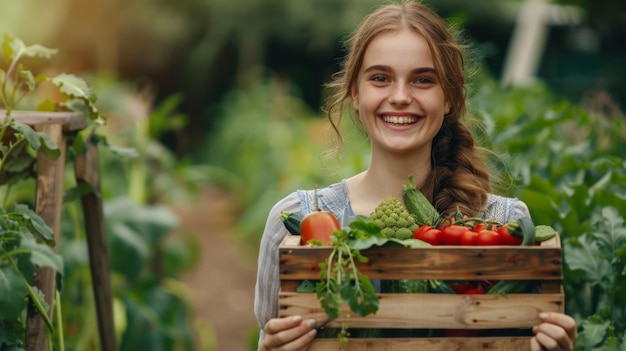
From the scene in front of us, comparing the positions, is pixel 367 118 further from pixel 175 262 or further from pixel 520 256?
pixel 175 262

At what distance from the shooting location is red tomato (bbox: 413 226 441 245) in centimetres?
252

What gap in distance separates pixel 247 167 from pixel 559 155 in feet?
24.0

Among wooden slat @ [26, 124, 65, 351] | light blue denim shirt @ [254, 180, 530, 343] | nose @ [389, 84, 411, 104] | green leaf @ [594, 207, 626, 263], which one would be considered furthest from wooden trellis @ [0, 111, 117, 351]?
green leaf @ [594, 207, 626, 263]

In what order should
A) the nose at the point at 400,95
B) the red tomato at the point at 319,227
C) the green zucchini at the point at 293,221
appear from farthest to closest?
1. the nose at the point at 400,95
2. the green zucchini at the point at 293,221
3. the red tomato at the point at 319,227

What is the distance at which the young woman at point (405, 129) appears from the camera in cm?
276

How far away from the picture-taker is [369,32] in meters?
2.85

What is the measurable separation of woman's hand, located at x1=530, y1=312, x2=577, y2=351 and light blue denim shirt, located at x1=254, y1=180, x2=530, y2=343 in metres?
0.53

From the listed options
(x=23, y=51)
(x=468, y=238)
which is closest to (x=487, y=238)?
(x=468, y=238)

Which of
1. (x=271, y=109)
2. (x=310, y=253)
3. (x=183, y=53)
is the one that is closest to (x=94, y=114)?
(x=310, y=253)

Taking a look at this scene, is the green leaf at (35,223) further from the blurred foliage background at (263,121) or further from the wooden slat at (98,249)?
the blurred foliage background at (263,121)

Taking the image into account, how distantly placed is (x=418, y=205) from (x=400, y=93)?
30 centimetres

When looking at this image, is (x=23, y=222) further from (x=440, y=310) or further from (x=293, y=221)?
(x=440, y=310)

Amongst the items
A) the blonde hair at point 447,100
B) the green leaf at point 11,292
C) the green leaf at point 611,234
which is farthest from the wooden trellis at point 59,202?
the green leaf at point 611,234

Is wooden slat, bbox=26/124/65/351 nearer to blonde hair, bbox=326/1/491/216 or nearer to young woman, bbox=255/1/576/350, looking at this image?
young woman, bbox=255/1/576/350
